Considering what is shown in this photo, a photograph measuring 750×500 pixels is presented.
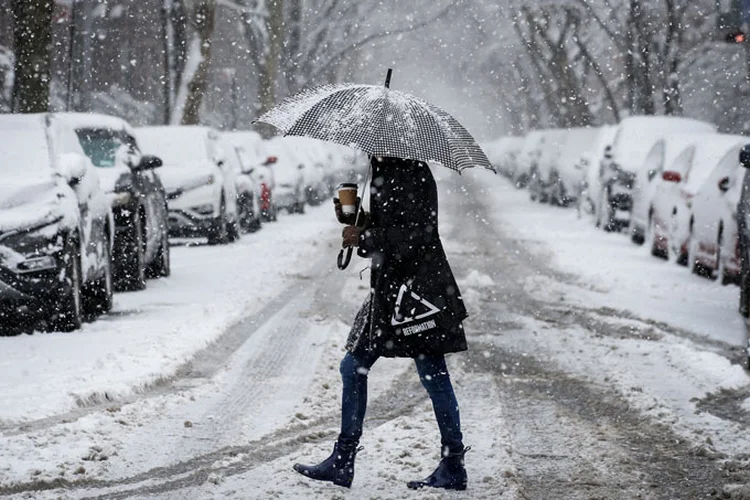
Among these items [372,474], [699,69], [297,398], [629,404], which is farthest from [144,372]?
[699,69]

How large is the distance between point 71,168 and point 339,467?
519cm

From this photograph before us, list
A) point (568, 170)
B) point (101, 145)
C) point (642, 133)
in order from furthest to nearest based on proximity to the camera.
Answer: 1. point (568, 170)
2. point (642, 133)
3. point (101, 145)

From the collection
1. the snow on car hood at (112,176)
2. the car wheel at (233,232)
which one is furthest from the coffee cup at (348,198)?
the car wheel at (233,232)

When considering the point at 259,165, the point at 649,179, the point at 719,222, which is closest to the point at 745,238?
the point at 719,222

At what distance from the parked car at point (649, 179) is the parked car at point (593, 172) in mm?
2480

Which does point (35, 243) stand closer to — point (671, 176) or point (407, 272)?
point (407, 272)

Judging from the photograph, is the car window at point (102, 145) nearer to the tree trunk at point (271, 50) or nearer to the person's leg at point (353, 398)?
the person's leg at point (353, 398)

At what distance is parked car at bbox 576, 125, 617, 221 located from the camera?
22359 mm

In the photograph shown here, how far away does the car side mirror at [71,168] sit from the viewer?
9.57m

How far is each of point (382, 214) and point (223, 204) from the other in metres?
13.2

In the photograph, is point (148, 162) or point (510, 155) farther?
point (510, 155)

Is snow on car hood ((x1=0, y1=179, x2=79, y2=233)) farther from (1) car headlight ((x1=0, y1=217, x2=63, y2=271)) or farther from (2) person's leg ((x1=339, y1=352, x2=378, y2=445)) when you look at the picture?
(2) person's leg ((x1=339, y1=352, x2=378, y2=445))

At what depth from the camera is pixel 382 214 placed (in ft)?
16.9

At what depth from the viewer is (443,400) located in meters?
5.30
